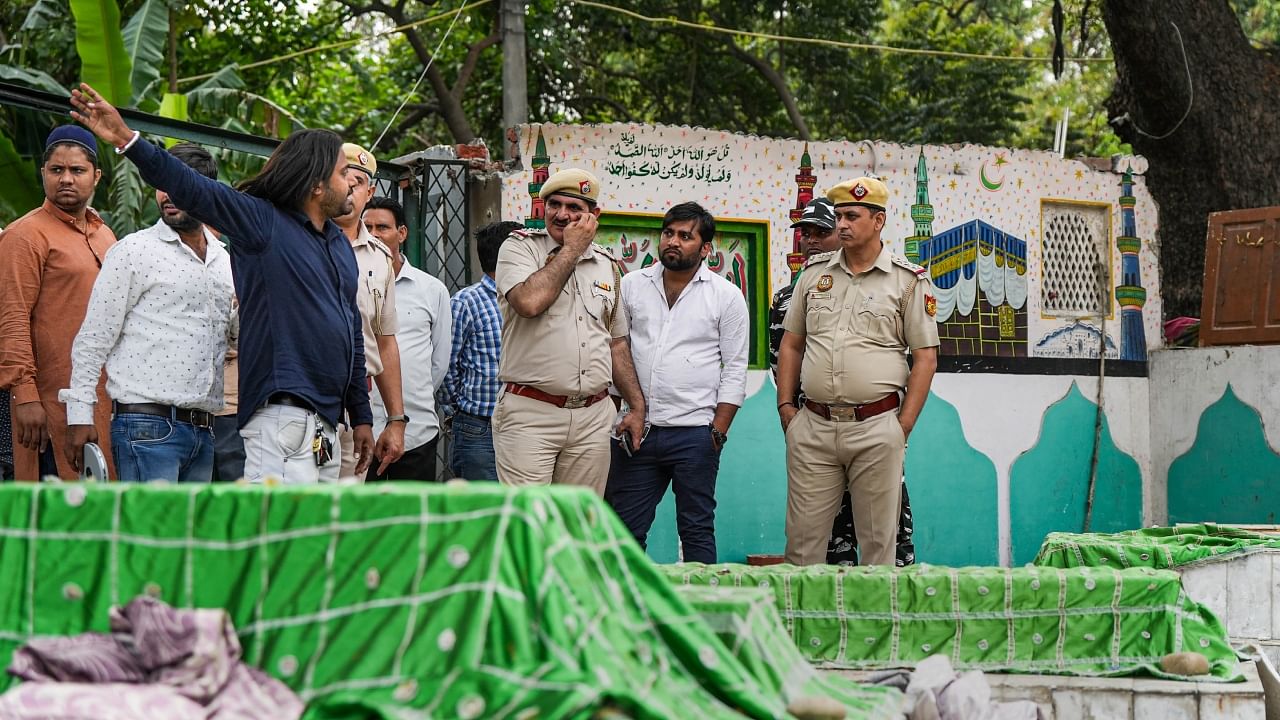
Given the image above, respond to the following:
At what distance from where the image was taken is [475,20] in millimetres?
15758

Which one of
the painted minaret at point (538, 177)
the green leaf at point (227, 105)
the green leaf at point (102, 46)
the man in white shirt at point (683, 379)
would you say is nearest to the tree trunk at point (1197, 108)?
the painted minaret at point (538, 177)

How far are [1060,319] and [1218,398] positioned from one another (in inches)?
46.2

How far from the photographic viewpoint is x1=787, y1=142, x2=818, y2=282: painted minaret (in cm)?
894

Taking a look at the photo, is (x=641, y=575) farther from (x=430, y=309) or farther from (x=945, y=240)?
(x=945, y=240)

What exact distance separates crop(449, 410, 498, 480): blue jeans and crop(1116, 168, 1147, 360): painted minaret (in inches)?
206

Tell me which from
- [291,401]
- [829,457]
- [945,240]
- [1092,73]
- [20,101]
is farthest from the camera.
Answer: [1092,73]

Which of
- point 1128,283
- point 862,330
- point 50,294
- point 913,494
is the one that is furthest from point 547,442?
point 1128,283

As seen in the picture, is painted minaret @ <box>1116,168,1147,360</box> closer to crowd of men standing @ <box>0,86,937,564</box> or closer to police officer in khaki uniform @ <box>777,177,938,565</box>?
crowd of men standing @ <box>0,86,937,564</box>

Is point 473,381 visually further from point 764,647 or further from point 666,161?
point 764,647

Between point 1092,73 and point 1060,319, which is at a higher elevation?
Answer: point 1092,73

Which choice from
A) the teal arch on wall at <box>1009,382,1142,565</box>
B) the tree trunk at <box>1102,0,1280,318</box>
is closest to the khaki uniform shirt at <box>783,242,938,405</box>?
the teal arch on wall at <box>1009,382,1142,565</box>

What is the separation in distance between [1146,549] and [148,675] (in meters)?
4.23

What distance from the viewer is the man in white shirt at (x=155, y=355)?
16.0ft

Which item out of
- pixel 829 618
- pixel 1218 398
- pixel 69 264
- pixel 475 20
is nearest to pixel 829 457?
pixel 829 618
